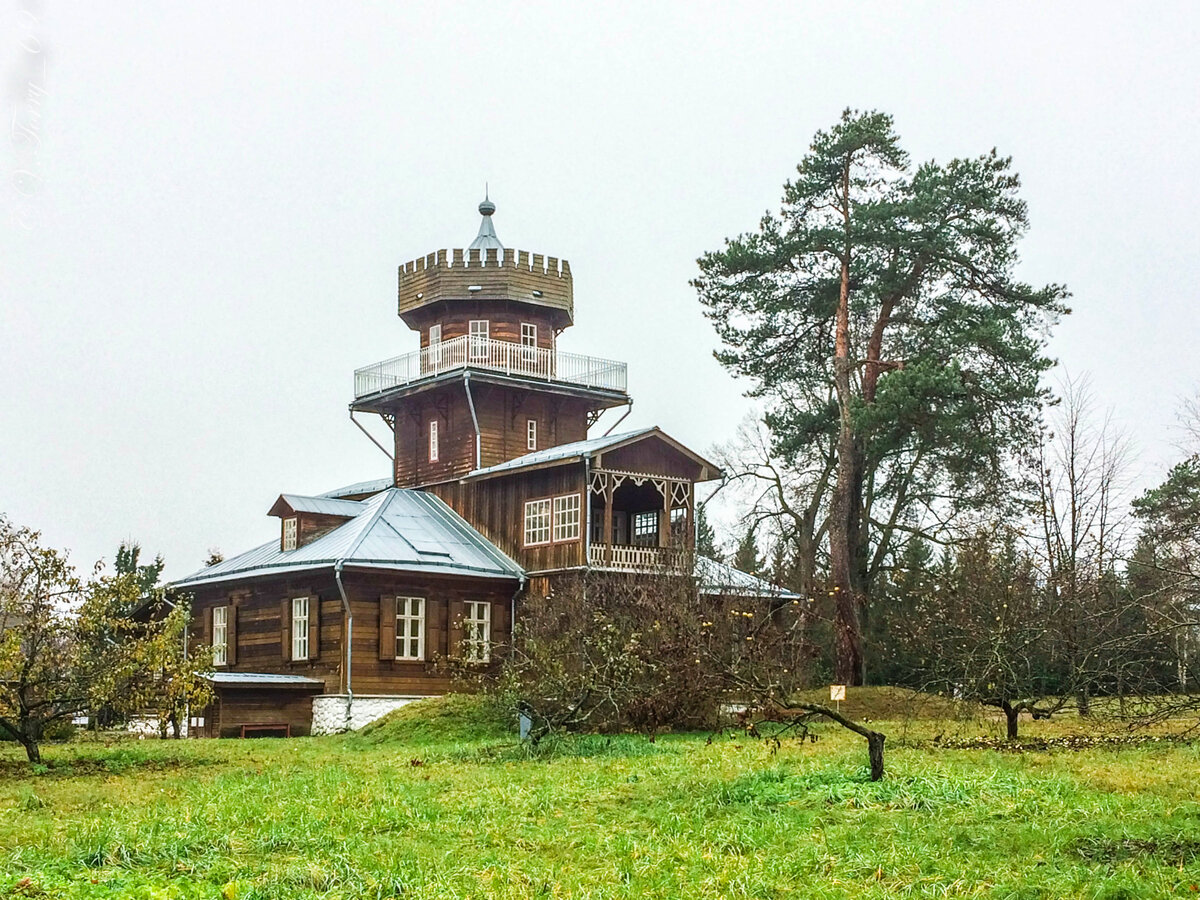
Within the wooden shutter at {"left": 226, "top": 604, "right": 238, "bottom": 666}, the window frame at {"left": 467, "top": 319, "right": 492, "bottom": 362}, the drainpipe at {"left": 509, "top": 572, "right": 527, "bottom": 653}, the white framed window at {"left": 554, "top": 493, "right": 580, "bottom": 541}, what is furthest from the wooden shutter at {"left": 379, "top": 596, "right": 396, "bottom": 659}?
the window frame at {"left": 467, "top": 319, "right": 492, "bottom": 362}

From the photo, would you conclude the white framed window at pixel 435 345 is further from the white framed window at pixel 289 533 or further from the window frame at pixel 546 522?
the white framed window at pixel 289 533

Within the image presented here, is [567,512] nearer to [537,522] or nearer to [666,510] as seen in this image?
[537,522]

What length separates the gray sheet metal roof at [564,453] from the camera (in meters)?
33.3

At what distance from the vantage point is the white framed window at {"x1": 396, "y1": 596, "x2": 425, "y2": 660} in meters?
32.5

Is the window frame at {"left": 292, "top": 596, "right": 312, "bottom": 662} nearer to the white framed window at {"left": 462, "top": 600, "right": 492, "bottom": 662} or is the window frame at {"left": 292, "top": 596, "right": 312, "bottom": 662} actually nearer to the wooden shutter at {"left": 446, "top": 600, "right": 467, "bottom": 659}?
the wooden shutter at {"left": 446, "top": 600, "right": 467, "bottom": 659}

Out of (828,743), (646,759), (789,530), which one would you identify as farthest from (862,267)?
(646,759)

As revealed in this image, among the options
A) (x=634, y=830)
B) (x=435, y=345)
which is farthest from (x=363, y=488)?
(x=634, y=830)

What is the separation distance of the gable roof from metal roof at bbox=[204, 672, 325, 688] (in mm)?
7142

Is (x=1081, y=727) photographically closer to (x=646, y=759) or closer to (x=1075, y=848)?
(x=646, y=759)

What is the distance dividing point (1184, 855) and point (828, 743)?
11.0m

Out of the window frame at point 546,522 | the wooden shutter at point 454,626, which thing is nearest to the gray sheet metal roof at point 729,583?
the window frame at point 546,522

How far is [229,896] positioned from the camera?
915cm

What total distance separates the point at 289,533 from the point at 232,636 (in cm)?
291

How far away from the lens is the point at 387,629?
105 ft
